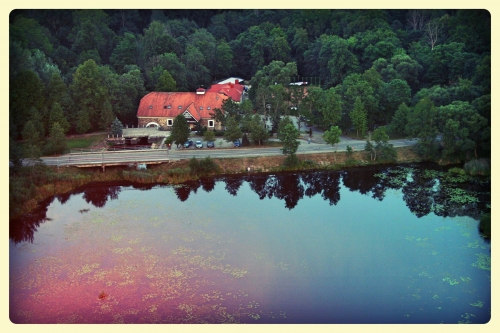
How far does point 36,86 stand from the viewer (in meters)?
36.2

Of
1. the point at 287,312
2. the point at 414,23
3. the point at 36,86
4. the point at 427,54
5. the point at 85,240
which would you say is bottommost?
the point at 287,312

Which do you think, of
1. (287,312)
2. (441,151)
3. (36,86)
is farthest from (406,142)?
(36,86)

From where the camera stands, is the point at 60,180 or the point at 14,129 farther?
the point at 14,129

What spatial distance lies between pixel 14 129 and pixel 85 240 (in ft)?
44.6

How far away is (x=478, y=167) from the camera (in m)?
32.8

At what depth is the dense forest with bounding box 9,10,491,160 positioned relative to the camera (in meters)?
35.5

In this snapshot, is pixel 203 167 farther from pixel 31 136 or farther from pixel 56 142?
pixel 31 136

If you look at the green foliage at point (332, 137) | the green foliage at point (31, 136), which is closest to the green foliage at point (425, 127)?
the green foliage at point (332, 137)

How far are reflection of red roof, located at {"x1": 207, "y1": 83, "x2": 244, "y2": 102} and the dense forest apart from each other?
1.69 m

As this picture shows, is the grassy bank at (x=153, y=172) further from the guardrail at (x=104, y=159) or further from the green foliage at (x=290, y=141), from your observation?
the green foliage at (x=290, y=141)

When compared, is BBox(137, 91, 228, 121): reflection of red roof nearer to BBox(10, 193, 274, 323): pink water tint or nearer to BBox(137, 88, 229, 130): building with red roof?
BBox(137, 88, 229, 130): building with red roof

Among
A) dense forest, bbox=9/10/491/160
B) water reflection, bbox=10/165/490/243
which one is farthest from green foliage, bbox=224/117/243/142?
dense forest, bbox=9/10/491/160

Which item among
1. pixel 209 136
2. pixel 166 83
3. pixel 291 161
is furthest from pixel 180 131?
pixel 166 83

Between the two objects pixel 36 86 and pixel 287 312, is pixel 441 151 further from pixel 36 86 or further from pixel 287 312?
pixel 36 86
